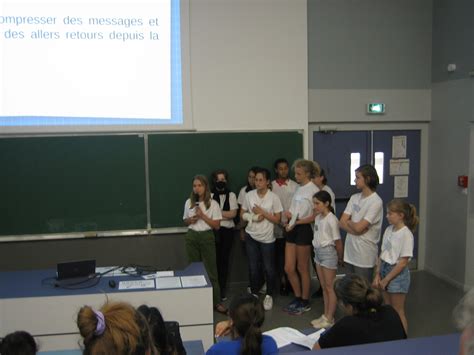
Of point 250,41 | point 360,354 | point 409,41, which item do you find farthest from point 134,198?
point 409,41

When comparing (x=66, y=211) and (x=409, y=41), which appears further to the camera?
(x=409, y=41)

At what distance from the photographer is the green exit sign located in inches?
220

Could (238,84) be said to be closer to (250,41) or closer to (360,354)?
(250,41)

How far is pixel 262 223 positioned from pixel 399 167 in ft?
7.29

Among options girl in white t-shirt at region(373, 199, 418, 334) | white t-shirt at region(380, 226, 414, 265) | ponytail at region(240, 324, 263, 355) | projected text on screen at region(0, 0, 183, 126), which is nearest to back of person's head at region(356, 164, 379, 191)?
girl in white t-shirt at region(373, 199, 418, 334)

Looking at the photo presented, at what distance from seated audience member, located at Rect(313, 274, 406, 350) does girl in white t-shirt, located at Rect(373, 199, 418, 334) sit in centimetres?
112

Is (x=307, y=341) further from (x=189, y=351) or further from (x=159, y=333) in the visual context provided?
(x=159, y=333)

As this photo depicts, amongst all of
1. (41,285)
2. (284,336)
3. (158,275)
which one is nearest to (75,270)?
(41,285)

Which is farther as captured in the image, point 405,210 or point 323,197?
point 323,197

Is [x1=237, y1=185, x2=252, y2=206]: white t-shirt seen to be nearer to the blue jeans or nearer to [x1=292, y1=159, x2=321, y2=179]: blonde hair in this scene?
the blue jeans

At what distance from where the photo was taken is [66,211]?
16.3 ft

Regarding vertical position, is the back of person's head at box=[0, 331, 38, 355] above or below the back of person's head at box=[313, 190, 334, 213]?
below

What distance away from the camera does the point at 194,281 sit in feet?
11.6

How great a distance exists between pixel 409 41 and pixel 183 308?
4.28 m
